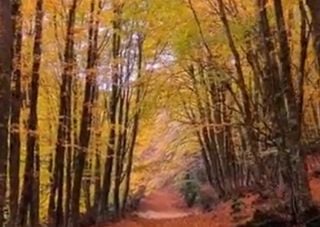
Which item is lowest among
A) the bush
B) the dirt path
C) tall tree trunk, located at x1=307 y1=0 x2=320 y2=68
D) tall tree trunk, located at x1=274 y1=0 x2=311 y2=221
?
the dirt path

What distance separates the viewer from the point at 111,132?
22531mm

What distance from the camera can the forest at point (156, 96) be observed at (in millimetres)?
10359

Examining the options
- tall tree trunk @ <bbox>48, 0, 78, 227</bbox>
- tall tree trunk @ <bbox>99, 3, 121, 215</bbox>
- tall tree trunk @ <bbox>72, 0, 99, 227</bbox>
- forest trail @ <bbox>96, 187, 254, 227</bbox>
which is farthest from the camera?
tall tree trunk @ <bbox>99, 3, 121, 215</bbox>

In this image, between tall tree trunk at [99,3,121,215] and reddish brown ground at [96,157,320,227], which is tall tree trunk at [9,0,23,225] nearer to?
reddish brown ground at [96,157,320,227]

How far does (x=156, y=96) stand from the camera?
74.8 feet

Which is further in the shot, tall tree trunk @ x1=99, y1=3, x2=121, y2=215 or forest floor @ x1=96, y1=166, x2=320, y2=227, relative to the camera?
tall tree trunk @ x1=99, y1=3, x2=121, y2=215

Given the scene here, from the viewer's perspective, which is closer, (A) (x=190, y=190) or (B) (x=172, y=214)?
(B) (x=172, y=214)

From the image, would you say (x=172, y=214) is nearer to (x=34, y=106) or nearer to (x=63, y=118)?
(x=63, y=118)

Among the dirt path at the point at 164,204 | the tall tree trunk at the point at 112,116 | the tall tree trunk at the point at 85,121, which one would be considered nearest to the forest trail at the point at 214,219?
the tall tree trunk at the point at 112,116

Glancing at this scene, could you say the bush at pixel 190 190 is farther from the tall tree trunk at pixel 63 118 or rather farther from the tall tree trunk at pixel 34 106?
the tall tree trunk at pixel 34 106

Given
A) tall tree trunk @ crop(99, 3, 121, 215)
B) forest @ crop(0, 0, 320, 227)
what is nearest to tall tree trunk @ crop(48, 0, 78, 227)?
forest @ crop(0, 0, 320, 227)

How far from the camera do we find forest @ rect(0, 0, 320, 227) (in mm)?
10359

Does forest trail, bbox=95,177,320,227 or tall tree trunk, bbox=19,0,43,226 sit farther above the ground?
tall tree trunk, bbox=19,0,43,226

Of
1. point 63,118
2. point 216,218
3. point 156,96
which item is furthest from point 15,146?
point 156,96
